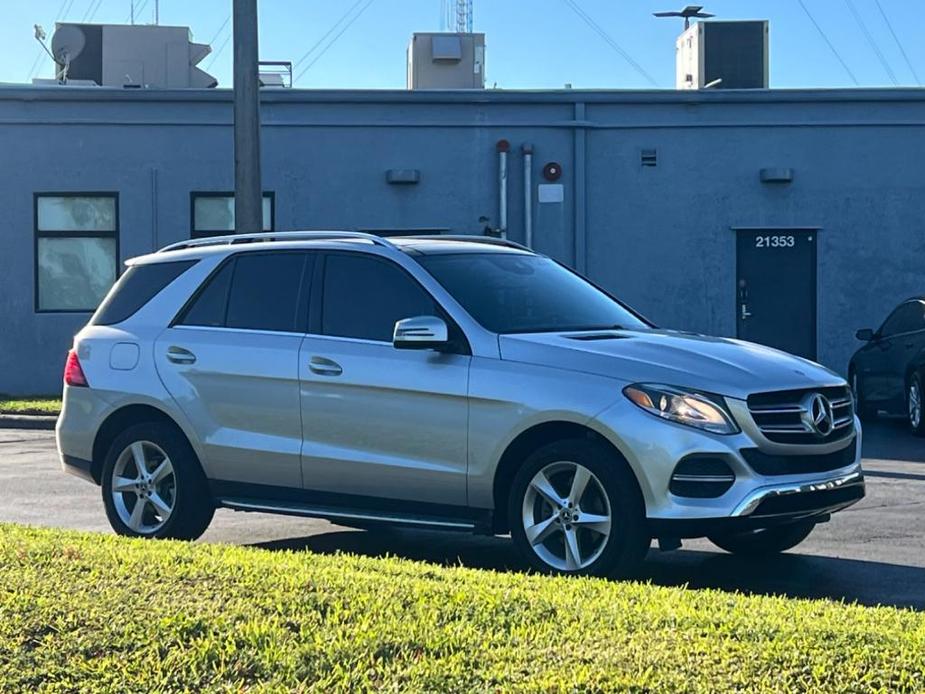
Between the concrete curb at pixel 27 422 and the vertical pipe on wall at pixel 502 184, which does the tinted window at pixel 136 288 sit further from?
the vertical pipe on wall at pixel 502 184

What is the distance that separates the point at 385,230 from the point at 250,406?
14.4 meters

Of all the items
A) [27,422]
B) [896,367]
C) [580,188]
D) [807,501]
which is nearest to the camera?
[807,501]

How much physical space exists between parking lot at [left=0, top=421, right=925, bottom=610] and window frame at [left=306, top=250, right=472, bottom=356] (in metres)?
1.30

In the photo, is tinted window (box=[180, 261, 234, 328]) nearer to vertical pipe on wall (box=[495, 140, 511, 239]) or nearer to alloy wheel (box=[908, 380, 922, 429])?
alloy wheel (box=[908, 380, 922, 429])

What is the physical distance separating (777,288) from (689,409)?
15.8m

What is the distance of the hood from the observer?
22.5 ft

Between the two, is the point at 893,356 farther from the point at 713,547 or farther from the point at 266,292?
the point at 266,292

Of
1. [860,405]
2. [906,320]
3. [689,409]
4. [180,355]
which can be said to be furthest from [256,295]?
[860,405]

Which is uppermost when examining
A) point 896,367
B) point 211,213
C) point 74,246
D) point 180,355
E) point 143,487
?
point 211,213

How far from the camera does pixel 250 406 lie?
26.5 feet

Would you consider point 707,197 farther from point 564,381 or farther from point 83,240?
point 564,381

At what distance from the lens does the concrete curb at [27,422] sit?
1819cm

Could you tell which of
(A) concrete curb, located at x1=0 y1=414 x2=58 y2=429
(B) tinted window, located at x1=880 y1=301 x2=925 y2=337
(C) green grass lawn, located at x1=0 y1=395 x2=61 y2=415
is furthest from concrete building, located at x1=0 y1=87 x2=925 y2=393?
(B) tinted window, located at x1=880 y1=301 x2=925 y2=337

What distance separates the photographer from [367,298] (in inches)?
314
